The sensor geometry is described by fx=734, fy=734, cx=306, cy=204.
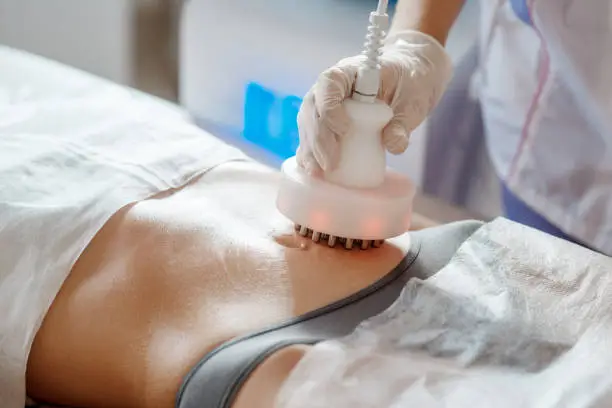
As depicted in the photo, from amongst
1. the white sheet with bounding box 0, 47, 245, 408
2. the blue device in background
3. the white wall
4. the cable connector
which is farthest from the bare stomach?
the white wall

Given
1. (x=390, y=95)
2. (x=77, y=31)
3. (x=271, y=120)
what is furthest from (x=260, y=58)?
(x=390, y=95)

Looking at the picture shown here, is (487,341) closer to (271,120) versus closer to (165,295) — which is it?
(165,295)

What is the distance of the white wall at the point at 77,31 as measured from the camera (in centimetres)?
180

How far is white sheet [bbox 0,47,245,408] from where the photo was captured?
28.7 inches

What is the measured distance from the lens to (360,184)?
2.44 feet

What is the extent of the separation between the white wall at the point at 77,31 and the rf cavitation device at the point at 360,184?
1179mm

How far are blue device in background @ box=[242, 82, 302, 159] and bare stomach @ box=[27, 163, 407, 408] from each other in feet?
2.17

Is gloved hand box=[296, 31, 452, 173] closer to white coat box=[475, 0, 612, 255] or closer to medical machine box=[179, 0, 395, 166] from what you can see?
white coat box=[475, 0, 612, 255]

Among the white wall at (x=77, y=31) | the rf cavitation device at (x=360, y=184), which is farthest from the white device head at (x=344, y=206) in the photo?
the white wall at (x=77, y=31)

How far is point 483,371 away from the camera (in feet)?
2.03

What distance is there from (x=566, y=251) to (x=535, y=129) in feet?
1.40

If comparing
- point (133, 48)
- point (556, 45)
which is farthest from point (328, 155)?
point (133, 48)

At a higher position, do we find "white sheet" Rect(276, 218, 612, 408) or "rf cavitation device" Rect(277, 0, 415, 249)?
"rf cavitation device" Rect(277, 0, 415, 249)

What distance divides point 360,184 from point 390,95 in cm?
15
